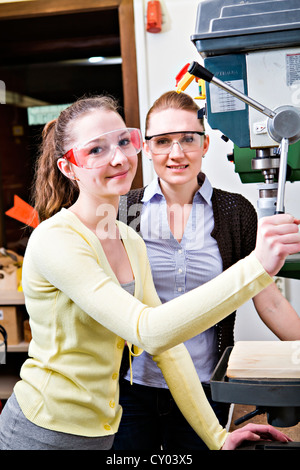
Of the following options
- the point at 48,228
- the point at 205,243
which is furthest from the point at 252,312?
the point at 48,228

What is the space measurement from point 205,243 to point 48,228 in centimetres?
62

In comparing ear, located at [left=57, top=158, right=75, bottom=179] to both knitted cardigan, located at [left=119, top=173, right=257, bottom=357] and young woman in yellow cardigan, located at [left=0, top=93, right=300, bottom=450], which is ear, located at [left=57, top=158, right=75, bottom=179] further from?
knitted cardigan, located at [left=119, top=173, right=257, bottom=357]

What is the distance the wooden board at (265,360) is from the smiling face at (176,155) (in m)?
0.54

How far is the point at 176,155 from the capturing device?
152 centimetres

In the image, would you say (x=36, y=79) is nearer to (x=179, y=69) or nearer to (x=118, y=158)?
(x=179, y=69)

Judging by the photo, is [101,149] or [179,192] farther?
[179,192]

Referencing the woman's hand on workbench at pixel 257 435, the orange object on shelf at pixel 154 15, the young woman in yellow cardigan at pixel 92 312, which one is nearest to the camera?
the young woman in yellow cardigan at pixel 92 312

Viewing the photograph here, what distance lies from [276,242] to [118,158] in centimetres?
41

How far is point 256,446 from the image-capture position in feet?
3.45

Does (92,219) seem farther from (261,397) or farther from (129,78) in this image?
(129,78)

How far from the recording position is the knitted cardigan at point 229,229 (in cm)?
155

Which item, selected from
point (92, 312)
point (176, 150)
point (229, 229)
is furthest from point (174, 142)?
point (92, 312)

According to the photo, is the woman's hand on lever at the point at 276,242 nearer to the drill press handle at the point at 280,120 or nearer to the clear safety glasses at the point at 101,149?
the drill press handle at the point at 280,120

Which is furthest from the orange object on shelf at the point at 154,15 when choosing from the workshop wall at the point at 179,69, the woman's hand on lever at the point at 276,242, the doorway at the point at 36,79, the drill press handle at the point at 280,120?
the woman's hand on lever at the point at 276,242
